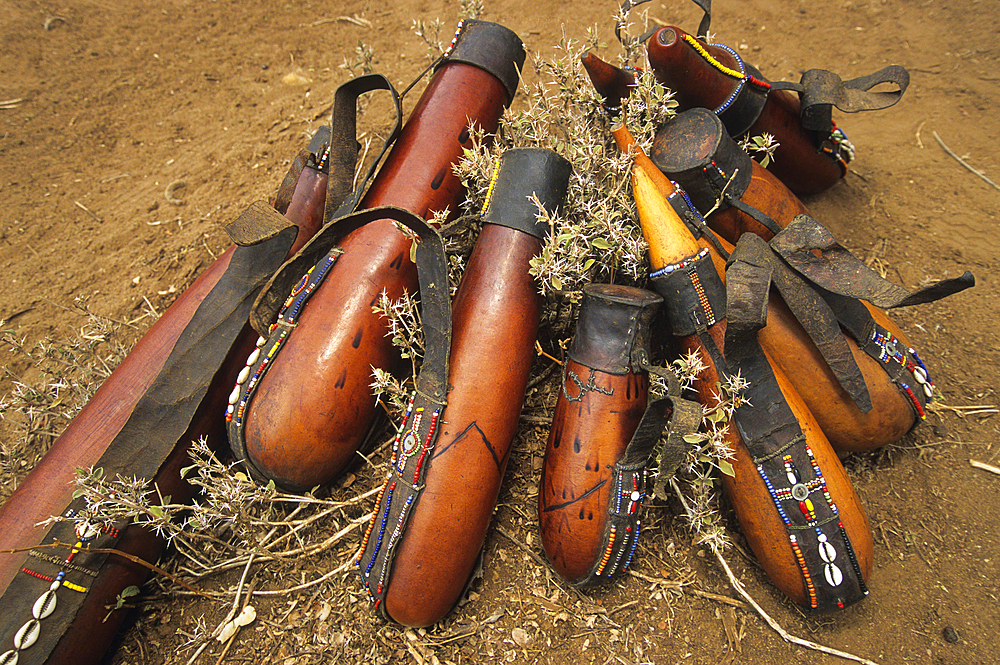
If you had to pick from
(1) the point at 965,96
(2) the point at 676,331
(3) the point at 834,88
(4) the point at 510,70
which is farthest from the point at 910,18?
(2) the point at 676,331

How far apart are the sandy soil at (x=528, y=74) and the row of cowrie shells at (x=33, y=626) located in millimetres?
301

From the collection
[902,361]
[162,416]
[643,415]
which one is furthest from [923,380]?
[162,416]

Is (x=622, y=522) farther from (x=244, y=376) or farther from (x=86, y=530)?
(x=86, y=530)

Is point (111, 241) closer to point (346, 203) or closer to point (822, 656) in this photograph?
point (346, 203)

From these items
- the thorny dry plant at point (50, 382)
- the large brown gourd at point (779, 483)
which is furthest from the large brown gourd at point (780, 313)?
the thorny dry plant at point (50, 382)

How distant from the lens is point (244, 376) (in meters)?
1.93

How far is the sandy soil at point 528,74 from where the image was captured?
1.73m

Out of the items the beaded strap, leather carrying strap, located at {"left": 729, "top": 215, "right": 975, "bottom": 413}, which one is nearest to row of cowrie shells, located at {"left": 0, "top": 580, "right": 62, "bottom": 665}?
the beaded strap

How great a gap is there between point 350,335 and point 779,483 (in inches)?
58.9

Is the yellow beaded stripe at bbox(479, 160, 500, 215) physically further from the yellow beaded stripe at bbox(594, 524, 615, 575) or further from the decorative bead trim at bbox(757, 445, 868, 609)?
the decorative bead trim at bbox(757, 445, 868, 609)

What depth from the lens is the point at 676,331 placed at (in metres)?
1.85

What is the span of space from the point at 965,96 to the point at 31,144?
18.5 ft

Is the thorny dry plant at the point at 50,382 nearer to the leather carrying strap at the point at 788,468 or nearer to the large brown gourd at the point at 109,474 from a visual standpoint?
the large brown gourd at the point at 109,474

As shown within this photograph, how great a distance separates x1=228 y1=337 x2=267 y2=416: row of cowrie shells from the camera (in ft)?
6.21
